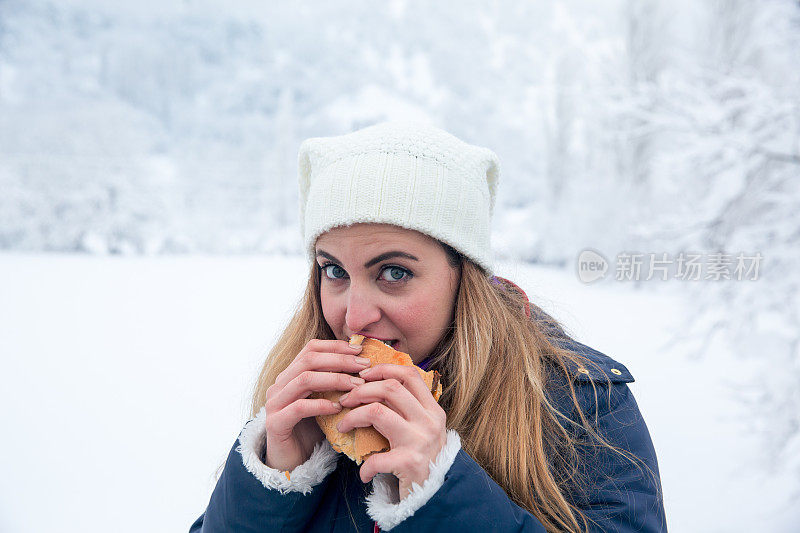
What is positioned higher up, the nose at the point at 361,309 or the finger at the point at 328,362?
the nose at the point at 361,309

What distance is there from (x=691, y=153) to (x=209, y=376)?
3816mm

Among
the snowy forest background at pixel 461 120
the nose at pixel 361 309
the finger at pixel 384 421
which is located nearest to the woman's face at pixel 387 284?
the nose at pixel 361 309

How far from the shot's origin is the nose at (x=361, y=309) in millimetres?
972

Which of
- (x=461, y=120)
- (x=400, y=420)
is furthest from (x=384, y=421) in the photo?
(x=461, y=120)

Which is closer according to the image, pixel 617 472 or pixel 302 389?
pixel 302 389

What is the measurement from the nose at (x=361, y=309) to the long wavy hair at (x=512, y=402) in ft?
0.71

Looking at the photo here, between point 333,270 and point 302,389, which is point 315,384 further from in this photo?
point 333,270

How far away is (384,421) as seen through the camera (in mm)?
759

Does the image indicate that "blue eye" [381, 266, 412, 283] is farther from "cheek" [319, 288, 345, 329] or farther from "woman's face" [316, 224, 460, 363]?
"cheek" [319, 288, 345, 329]

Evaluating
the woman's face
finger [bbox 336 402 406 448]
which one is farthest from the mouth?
finger [bbox 336 402 406 448]

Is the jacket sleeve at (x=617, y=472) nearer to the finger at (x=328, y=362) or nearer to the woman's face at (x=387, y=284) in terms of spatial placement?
the woman's face at (x=387, y=284)

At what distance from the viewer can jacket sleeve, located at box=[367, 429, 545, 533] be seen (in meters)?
0.75

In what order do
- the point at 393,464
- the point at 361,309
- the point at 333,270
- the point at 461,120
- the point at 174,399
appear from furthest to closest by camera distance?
the point at 461,120 → the point at 174,399 → the point at 333,270 → the point at 361,309 → the point at 393,464

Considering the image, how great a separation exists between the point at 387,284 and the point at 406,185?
224mm
